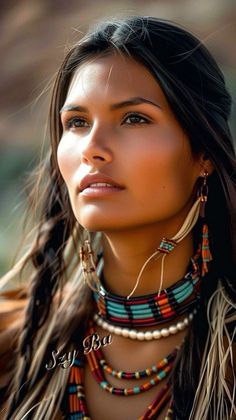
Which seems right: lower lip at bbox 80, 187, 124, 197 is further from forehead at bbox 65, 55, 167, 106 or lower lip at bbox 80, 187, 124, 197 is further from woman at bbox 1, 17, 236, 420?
forehead at bbox 65, 55, 167, 106

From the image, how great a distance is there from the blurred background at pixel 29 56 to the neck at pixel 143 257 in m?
0.49

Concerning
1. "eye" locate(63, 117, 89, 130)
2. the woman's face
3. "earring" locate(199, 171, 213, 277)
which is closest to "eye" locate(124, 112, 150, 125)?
the woman's face

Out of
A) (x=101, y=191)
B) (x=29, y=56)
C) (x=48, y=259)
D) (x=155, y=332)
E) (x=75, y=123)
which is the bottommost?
(x=155, y=332)

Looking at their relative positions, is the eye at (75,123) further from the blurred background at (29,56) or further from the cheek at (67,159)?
the blurred background at (29,56)

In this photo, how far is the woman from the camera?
1.83m

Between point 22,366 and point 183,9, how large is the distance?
3.88ft

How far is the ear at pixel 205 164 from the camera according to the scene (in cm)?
198

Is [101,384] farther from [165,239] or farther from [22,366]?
[165,239]

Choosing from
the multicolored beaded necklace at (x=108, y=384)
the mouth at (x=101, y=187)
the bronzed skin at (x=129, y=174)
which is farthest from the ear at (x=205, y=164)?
the multicolored beaded necklace at (x=108, y=384)

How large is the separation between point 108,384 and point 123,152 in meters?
0.55

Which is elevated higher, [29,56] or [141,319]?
[29,56]

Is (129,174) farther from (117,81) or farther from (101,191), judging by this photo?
(117,81)

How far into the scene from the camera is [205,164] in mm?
1984

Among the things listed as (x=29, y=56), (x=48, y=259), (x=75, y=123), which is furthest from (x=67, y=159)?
(x=29, y=56)
